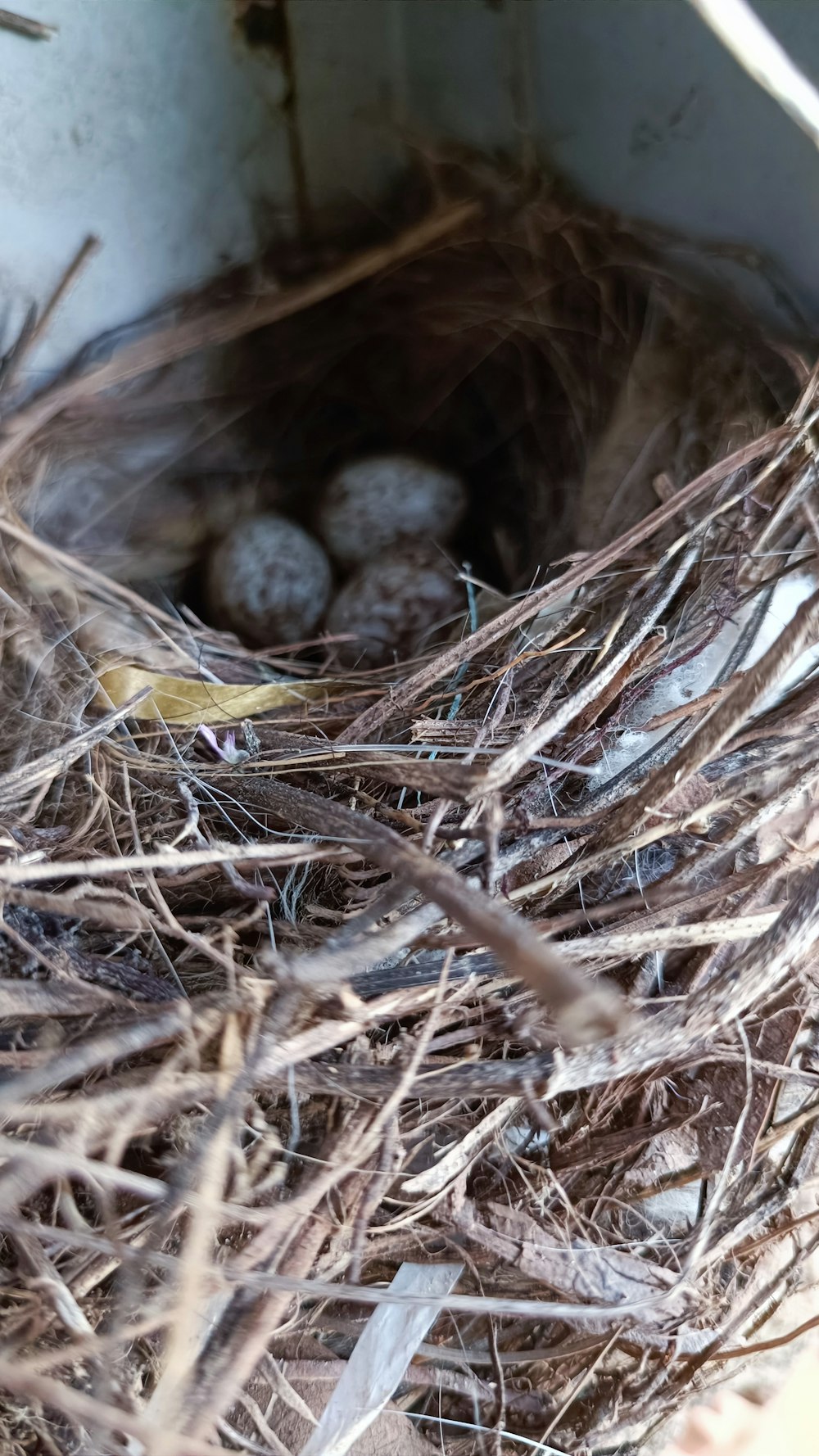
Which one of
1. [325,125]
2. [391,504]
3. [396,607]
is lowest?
[396,607]

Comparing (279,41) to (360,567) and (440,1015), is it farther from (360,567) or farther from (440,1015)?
(440,1015)

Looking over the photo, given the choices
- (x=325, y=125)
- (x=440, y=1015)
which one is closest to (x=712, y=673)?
(x=440, y=1015)

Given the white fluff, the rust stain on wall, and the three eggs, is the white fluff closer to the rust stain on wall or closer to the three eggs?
the three eggs

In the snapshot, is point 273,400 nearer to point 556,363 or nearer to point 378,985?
point 556,363

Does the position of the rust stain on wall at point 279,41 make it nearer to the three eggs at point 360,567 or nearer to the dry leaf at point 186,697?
the three eggs at point 360,567

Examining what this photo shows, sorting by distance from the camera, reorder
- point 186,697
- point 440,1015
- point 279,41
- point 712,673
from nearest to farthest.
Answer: point 440,1015, point 712,673, point 186,697, point 279,41

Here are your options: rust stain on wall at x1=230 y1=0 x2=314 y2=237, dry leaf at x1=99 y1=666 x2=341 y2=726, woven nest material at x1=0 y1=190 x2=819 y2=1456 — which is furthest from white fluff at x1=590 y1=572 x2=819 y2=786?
rust stain on wall at x1=230 y1=0 x2=314 y2=237

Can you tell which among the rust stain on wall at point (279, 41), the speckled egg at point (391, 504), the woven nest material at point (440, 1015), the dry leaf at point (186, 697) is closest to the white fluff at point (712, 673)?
→ the woven nest material at point (440, 1015)
